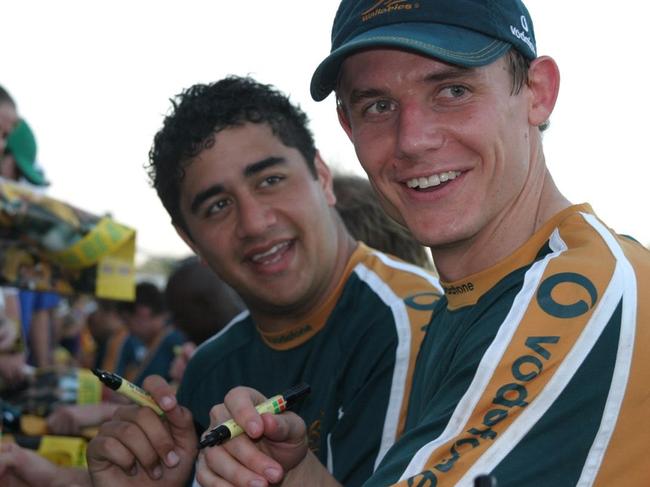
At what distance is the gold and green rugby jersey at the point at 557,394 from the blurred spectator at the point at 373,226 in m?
2.47

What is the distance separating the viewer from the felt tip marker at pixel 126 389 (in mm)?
2027

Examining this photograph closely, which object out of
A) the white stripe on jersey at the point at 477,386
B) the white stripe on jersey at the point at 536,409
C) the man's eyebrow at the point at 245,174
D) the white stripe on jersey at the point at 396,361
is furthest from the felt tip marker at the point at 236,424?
the man's eyebrow at the point at 245,174

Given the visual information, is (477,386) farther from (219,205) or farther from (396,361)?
(219,205)

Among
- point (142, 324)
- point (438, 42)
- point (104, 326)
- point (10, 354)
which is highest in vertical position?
point (438, 42)

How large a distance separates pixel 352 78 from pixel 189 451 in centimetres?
110

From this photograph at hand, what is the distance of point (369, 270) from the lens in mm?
2701

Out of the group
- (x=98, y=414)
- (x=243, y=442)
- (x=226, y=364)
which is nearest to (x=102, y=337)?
(x=98, y=414)

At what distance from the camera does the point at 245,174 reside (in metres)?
2.66

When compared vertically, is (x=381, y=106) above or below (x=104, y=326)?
above

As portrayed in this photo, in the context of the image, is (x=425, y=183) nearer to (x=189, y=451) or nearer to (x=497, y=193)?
(x=497, y=193)

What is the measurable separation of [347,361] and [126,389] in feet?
2.08

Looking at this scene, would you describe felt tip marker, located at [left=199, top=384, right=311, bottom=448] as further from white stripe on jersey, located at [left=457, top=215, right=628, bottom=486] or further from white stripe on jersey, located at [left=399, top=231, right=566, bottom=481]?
white stripe on jersey, located at [left=457, top=215, right=628, bottom=486]

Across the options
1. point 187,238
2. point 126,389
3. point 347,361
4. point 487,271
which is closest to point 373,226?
point 187,238

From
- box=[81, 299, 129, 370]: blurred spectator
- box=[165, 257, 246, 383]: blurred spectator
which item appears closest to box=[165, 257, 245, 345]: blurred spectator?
box=[165, 257, 246, 383]: blurred spectator
